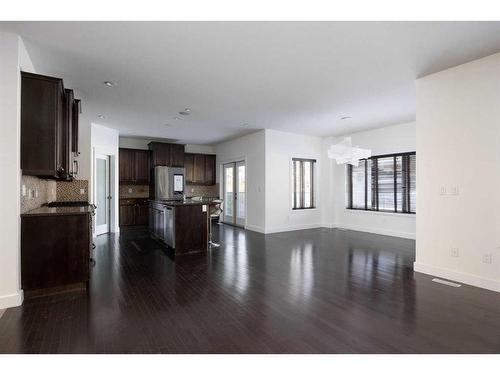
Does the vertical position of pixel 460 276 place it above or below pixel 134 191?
below

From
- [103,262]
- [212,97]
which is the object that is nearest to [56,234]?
[103,262]

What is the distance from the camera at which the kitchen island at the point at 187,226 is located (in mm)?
4867

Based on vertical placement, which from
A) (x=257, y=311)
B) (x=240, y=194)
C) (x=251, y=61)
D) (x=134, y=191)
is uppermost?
(x=251, y=61)

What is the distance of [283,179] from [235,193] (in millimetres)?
1930

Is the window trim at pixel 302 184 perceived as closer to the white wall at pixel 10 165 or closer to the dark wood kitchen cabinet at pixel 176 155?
the dark wood kitchen cabinet at pixel 176 155

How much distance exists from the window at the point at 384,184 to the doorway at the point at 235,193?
313 cm

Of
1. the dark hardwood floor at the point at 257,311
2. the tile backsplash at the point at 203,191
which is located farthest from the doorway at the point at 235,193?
the dark hardwood floor at the point at 257,311

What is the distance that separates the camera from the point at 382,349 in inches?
76.5

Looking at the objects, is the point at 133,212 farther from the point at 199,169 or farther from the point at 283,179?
Result: the point at 283,179

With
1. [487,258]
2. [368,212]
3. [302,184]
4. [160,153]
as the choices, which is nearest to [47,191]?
[160,153]

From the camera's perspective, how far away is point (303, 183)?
791 cm

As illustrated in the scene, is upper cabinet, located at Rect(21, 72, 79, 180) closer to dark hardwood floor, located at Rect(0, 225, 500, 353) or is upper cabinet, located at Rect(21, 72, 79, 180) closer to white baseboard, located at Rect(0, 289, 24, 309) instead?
white baseboard, located at Rect(0, 289, 24, 309)

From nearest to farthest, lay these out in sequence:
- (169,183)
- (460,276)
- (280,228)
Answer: (460,276)
(280,228)
(169,183)

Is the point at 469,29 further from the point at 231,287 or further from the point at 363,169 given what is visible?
the point at 363,169
